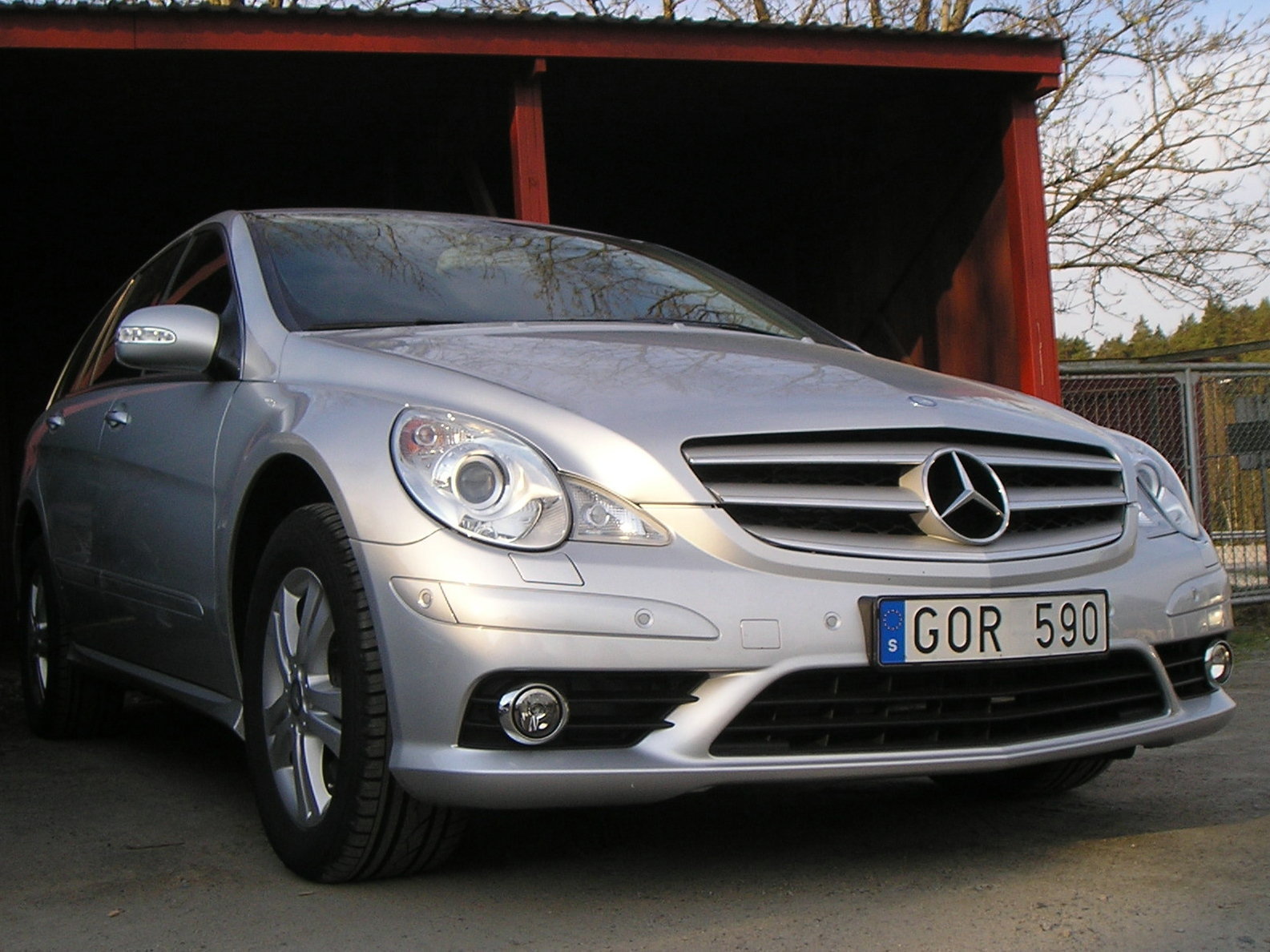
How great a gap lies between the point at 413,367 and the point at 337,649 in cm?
57

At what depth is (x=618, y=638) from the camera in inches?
99.7

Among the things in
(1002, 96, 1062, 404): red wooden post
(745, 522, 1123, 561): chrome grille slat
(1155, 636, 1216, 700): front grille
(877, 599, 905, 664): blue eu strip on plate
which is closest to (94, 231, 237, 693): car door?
(745, 522, 1123, 561): chrome grille slat

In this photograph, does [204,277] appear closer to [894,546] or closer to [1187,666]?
[894,546]

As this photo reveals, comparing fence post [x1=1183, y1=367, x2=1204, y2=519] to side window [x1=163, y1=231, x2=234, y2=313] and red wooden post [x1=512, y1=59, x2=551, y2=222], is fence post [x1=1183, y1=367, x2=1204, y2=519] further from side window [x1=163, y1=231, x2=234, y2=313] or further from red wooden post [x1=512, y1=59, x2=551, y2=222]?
side window [x1=163, y1=231, x2=234, y2=313]

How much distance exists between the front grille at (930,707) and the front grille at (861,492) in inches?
8.6

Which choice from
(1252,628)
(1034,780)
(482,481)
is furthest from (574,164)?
(482,481)

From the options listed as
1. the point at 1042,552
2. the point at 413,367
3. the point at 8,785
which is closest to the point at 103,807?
the point at 8,785

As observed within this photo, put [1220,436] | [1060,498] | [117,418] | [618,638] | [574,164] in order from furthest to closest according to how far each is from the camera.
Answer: [574,164] → [1220,436] → [117,418] → [1060,498] → [618,638]

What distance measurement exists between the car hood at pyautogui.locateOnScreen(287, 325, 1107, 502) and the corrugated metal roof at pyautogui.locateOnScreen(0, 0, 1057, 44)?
4.68 meters

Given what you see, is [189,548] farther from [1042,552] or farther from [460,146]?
[460,146]

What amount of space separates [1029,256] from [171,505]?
6496 millimetres

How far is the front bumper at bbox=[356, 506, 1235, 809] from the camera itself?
8.31 ft

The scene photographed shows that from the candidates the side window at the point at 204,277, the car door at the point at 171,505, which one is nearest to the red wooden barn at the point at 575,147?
the side window at the point at 204,277

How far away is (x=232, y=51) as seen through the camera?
7793mm
